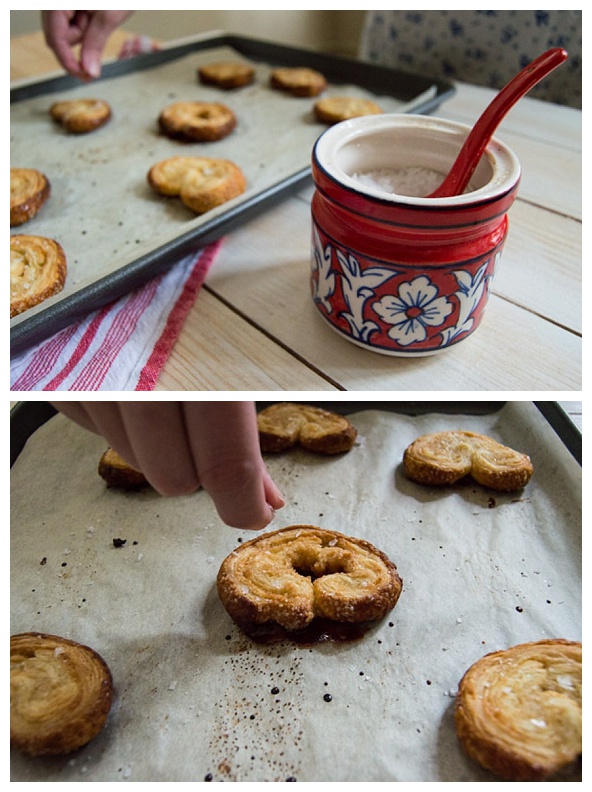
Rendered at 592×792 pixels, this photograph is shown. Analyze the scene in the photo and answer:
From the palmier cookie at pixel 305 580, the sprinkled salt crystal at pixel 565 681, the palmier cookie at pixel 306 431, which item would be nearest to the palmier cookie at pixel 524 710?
the sprinkled salt crystal at pixel 565 681

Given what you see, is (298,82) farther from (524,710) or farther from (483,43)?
(524,710)

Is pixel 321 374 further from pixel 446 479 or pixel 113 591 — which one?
pixel 113 591

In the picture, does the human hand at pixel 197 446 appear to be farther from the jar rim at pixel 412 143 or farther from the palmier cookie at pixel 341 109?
the palmier cookie at pixel 341 109

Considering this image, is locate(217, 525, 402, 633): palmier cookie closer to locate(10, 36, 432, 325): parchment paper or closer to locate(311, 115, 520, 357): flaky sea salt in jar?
locate(311, 115, 520, 357): flaky sea salt in jar

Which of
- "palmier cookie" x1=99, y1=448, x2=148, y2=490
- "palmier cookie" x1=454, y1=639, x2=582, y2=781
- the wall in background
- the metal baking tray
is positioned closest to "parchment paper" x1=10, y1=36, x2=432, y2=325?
the metal baking tray

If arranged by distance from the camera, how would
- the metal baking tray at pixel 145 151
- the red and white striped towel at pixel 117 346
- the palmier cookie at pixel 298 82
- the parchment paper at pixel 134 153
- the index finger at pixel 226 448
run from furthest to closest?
the palmier cookie at pixel 298 82, the parchment paper at pixel 134 153, the metal baking tray at pixel 145 151, the red and white striped towel at pixel 117 346, the index finger at pixel 226 448
